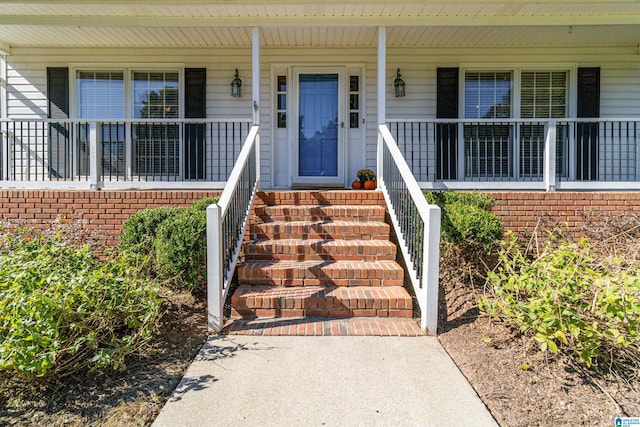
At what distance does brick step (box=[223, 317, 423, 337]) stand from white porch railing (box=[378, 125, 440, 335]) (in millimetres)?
204

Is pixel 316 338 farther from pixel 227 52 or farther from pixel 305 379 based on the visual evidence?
pixel 227 52

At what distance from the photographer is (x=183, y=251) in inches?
151

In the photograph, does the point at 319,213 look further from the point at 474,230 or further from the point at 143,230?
the point at 143,230

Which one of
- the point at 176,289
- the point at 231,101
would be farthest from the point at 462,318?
the point at 231,101

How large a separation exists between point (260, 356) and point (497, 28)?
18.3ft

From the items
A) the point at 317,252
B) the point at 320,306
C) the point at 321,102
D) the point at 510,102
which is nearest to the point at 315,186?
the point at 321,102

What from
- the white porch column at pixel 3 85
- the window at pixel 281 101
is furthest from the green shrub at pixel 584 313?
the white porch column at pixel 3 85

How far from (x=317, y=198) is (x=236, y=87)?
107 inches

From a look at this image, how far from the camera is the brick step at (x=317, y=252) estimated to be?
4531 millimetres

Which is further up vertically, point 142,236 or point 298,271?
point 142,236

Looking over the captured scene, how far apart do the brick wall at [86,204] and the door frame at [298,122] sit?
206 cm

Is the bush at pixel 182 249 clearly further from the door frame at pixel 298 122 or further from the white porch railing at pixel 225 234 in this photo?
the door frame at pixel 298 122

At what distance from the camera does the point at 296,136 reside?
707cm

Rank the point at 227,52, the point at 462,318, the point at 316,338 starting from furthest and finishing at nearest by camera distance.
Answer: the point at 227,52 < the point at 462,318 < the point at 316,338
